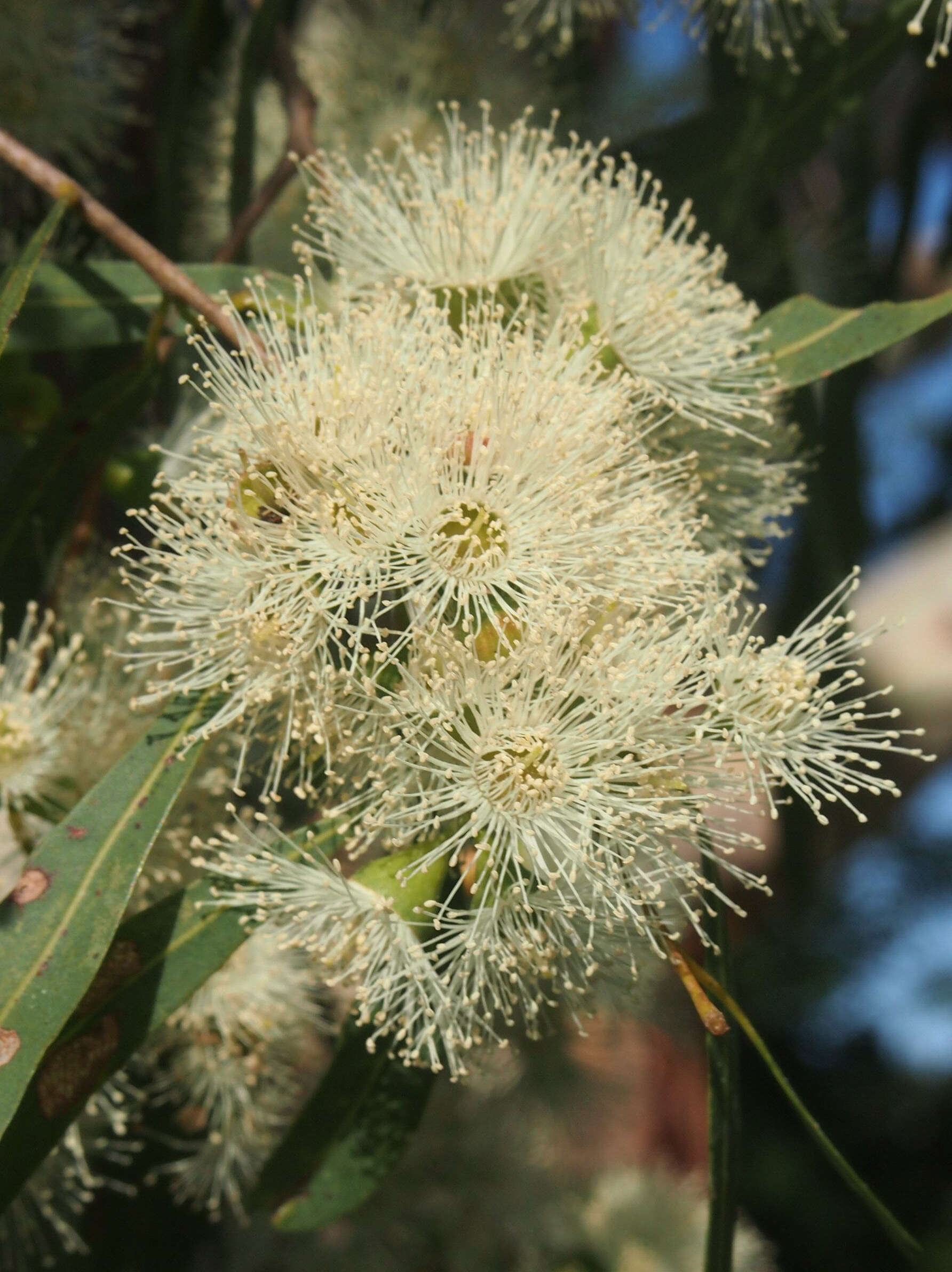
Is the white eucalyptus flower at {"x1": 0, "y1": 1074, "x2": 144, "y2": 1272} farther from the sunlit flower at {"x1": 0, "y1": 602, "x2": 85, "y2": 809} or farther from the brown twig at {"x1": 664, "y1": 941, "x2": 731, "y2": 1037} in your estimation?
the brown twig at {"x1": 664, "y1": 941, "x2": 731, "y2": 1037}

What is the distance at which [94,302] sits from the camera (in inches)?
46.1

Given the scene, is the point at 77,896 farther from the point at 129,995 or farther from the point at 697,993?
the point at 697,993

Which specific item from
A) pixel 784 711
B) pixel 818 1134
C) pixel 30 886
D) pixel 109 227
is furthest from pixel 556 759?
pixel 109 227

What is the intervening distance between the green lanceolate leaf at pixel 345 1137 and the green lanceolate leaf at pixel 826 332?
27.6 inches

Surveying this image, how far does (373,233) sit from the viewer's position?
108cm

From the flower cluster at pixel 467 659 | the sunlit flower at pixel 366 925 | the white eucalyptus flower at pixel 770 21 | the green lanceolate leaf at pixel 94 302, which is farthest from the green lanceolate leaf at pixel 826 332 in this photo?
the sunlit flower at pixel 366 925

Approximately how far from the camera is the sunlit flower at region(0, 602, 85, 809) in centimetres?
104

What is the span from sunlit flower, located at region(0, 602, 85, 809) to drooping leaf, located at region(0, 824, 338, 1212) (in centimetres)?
19

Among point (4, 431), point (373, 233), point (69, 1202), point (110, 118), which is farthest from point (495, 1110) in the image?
point (110, 118)

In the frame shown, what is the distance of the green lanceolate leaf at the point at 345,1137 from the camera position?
1.06 m

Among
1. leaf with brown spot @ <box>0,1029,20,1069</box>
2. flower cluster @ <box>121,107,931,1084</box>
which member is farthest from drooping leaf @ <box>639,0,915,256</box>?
leaf with brown spot @ <box>0,1029,20,1069</box>

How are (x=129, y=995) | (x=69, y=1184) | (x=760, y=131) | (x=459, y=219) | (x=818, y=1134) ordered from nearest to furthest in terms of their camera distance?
1. (x=818, y=1134)
2. (x=129, y=995)
3. (x=459, y=219)
4. (x=69, y=1184)
5. (x=760, y=131)

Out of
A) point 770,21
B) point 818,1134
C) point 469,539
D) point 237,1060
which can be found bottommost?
point 237,1060

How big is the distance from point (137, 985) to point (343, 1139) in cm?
27
